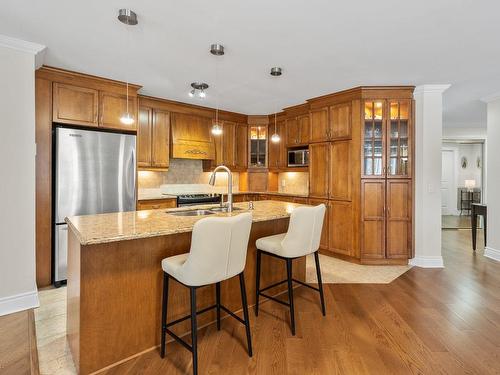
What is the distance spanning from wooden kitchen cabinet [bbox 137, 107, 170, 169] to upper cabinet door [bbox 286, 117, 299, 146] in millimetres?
2166

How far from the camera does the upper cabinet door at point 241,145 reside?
18.7ft

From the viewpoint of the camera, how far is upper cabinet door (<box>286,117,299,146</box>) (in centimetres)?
523

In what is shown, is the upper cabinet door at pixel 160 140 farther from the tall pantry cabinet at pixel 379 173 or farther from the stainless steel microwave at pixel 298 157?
the tall pantry cabinet at pixel 379 173

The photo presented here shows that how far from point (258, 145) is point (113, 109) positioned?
2937mm

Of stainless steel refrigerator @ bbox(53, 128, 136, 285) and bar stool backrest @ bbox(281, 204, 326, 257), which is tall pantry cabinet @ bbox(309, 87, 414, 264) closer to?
bar stool backrest @ bbox(281, 204, 326, 257)

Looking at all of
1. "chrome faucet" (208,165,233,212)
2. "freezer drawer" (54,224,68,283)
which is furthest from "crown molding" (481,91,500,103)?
"freezer drawer" (54,224,68,283)

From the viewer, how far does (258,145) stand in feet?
19.5

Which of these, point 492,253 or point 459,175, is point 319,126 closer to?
point 492,253

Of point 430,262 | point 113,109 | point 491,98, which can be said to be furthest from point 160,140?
point 491,98

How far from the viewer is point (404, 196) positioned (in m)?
4.05

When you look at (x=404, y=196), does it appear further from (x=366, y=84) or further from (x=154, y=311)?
(x=154, y=311)

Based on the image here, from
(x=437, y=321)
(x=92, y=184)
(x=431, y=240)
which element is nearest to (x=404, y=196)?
(x=431, y=240)

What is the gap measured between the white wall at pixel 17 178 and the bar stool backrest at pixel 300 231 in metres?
2.47

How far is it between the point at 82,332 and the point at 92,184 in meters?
2.08
